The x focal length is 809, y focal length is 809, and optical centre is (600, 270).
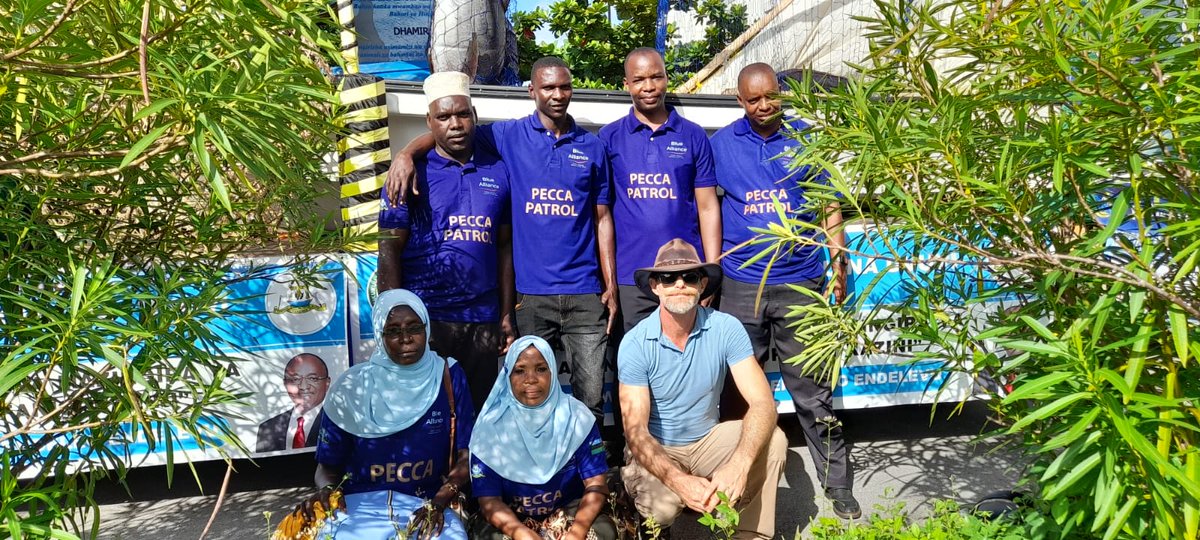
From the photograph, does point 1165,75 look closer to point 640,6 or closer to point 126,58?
point 126,58

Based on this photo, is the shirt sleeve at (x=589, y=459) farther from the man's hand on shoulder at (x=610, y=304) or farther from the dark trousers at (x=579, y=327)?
the man's hand on shoulder at (x=610, y=304)

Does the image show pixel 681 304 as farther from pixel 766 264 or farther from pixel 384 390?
pixel 384 390

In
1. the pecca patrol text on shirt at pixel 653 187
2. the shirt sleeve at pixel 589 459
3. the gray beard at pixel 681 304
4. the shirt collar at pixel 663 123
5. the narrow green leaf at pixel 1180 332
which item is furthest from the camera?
the shirt collar at pixel 663 123

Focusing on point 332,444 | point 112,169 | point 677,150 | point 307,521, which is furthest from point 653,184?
point 112,169

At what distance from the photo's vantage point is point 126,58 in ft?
5.52

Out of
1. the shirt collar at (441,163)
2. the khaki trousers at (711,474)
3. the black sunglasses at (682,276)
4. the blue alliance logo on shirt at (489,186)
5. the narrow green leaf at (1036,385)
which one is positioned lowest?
the khaki trousers at (711,474)

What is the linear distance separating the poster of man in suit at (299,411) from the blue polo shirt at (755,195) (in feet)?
7.10

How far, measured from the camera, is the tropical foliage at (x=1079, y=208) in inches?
63.5

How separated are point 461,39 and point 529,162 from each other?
6.48ft

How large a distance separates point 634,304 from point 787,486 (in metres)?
1.34

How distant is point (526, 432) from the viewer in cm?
325

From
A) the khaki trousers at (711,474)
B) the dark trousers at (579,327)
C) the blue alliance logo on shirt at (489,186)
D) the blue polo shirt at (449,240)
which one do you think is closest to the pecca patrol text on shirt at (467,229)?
the blue polo shirt at (449,240)

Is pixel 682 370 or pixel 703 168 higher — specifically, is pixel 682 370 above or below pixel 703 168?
below

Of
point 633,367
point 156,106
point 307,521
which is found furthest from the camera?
point 633,367
